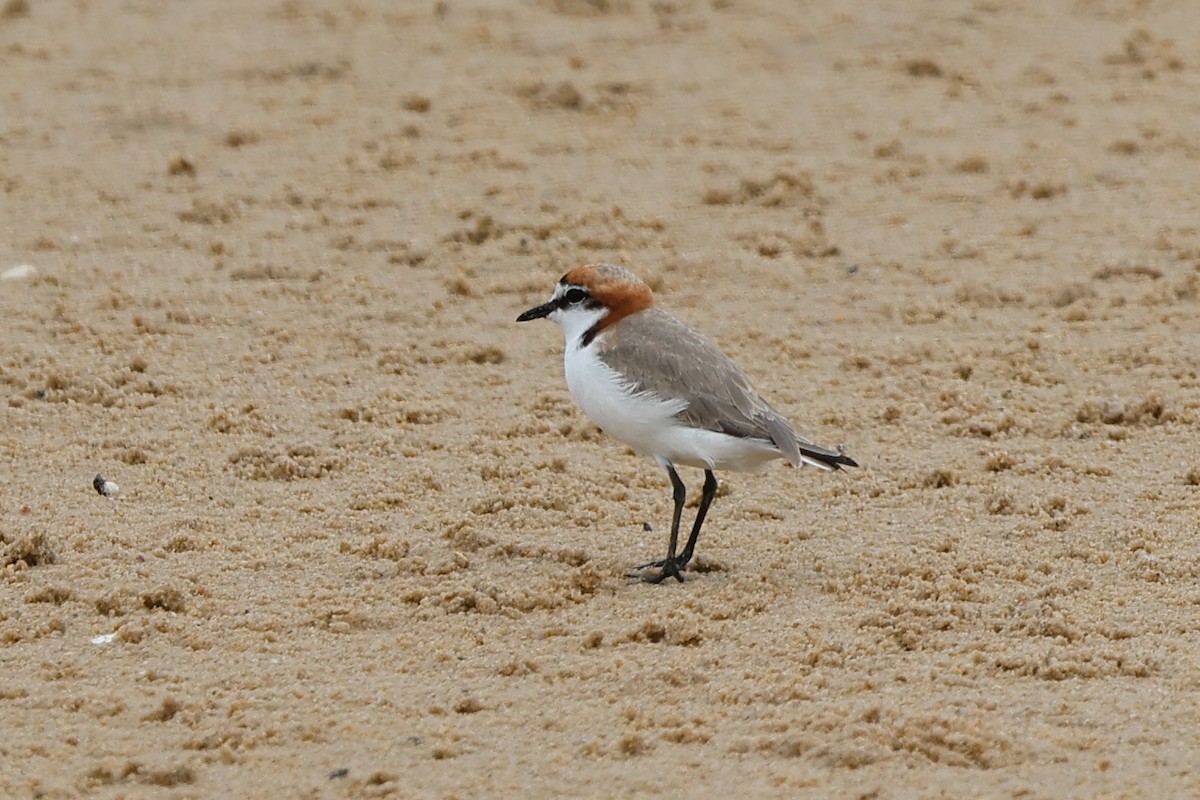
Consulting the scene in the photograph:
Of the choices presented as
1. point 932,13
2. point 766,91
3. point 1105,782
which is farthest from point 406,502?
point 932,13

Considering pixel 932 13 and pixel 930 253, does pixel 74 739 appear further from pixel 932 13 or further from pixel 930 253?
pixel 932 13

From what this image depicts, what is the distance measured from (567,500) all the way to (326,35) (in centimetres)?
602

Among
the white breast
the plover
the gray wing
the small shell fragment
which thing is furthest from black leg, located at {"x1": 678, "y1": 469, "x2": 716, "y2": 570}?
the small shell fragment

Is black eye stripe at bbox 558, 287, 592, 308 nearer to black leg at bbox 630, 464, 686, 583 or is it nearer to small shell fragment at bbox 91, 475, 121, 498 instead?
black leg at bbox 630, 464, 686, 583

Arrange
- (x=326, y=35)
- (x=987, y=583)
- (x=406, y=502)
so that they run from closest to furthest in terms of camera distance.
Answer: (x=987, y=583)
(x=406, y=502)
(x=326, y=35)

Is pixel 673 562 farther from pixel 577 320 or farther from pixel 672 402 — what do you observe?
pixel 577 320

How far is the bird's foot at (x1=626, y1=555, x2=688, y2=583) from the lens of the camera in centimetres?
534

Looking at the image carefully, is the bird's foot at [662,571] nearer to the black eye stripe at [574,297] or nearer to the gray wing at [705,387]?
the gray wing at [705,387]

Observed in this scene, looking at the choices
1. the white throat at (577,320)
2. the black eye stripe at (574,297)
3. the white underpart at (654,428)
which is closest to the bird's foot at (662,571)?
the white underpart at (654,428)

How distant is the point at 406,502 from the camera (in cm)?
598

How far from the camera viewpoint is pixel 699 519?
5504 millimetres

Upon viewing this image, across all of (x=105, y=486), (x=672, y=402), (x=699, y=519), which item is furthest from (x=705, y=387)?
(x=105, y=486)

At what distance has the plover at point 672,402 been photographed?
5.43 m

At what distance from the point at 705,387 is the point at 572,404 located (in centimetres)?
142
